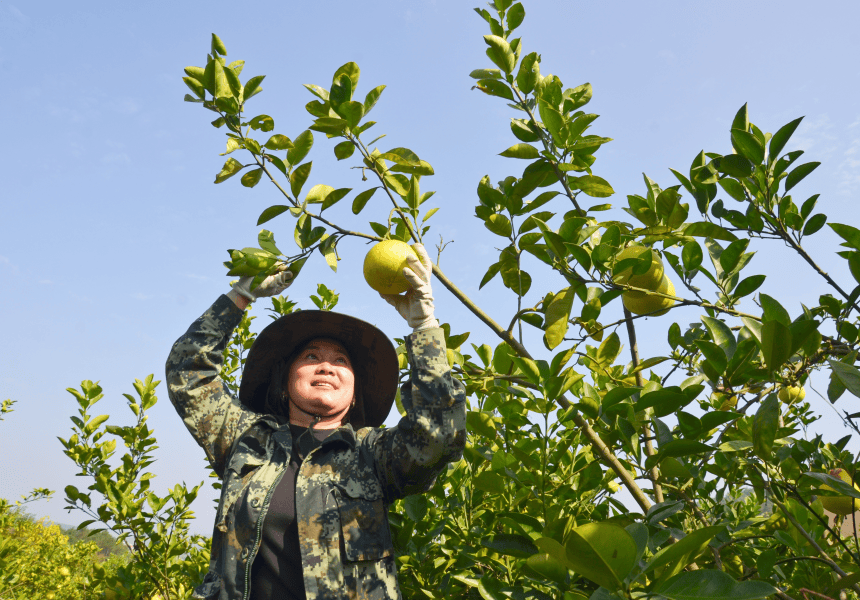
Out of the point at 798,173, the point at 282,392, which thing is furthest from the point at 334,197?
the point at 798,173

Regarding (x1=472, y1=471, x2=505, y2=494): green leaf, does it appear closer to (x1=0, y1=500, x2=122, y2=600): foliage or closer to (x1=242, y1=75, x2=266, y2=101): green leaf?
(x1=242, y1=75, x2=266, y2=101): green leaf

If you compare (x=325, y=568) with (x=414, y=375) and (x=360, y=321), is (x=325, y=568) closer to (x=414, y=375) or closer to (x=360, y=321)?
(x=414, y=375)

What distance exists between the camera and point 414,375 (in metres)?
A: 1.52

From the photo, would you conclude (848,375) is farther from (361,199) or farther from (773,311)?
(361,199)

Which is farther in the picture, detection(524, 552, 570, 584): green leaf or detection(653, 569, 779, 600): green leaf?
detection(524, 552, 570, 584): green leaf

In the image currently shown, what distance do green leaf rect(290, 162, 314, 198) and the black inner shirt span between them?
2.55 feet

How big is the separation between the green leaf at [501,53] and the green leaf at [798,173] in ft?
2.36

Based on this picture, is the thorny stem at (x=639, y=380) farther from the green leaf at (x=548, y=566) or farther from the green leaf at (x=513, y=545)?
the green leaf at (x=548, y=566)

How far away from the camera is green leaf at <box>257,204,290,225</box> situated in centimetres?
164

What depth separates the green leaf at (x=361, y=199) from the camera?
1648 mm

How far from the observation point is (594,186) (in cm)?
154

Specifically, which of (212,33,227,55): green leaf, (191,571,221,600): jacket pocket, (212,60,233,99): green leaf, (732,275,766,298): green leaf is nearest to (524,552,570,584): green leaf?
(732,275,766,298): green leaf

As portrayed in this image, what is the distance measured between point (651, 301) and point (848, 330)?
1.67 ft

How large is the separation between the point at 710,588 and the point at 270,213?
1360 millimetres
